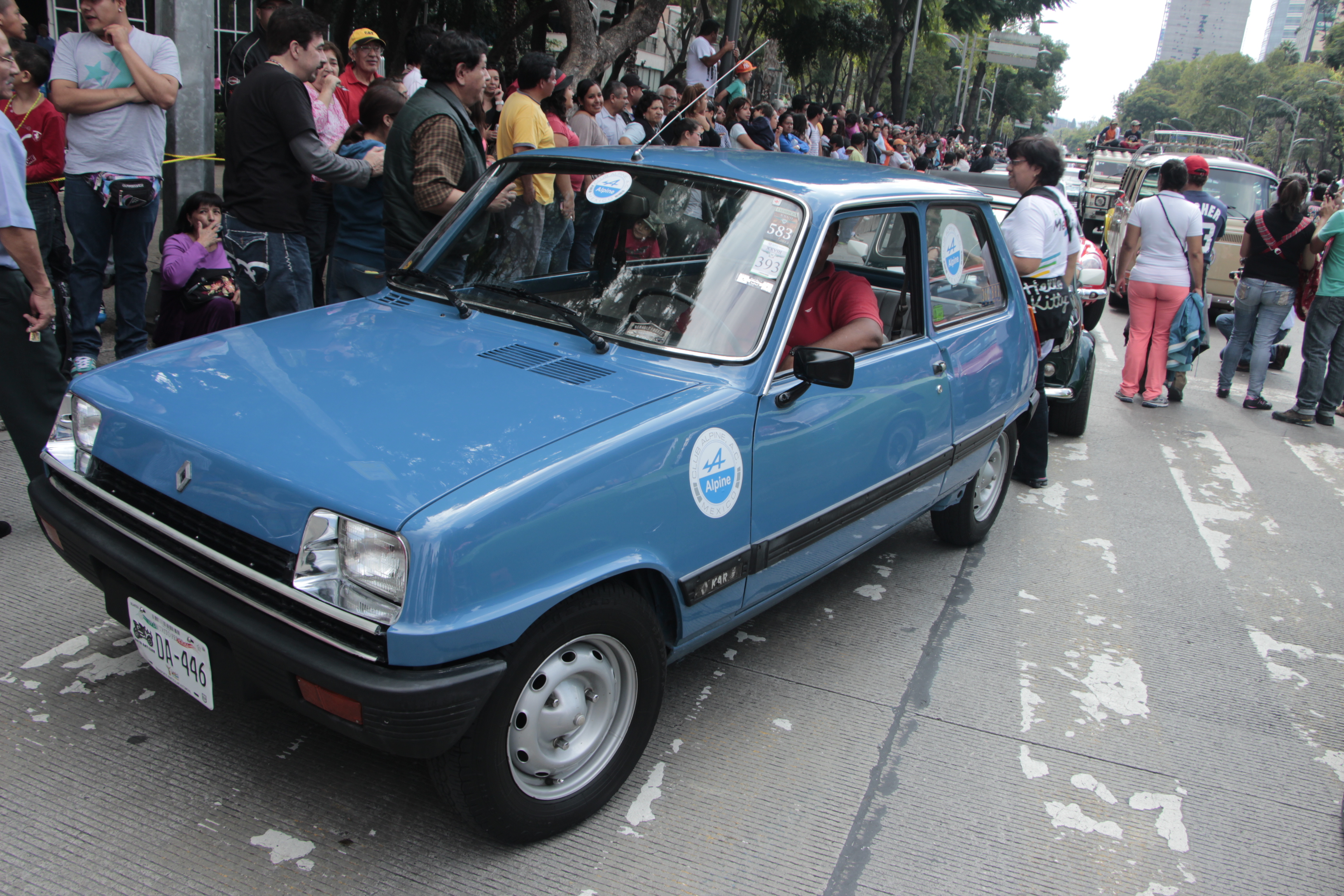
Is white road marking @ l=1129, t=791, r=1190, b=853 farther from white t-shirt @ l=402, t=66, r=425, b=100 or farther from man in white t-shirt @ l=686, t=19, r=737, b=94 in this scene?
man in white t-shirt @ l=686, t=19, r=737, b=94

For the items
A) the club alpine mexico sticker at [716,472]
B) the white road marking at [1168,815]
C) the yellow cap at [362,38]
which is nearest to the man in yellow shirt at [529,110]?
the yellow cap at [362,38]

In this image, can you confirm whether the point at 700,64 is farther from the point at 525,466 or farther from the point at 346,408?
the point at 525,466

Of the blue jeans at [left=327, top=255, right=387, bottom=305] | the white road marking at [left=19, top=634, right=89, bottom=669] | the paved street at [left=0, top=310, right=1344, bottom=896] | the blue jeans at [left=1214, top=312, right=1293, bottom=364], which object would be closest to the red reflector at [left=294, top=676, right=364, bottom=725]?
the paved street at [left=0, top=310, right=1344, bottom=896]

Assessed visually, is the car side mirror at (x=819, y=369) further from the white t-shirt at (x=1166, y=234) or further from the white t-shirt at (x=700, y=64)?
the white t-shirt at (x=700, y=64)

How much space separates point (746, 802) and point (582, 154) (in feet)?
7.41

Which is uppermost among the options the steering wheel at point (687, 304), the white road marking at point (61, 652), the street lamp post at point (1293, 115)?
the street lamp post at point (1293, 115)

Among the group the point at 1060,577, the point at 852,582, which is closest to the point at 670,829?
the point at 852,582

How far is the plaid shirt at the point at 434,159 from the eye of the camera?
4445 mm

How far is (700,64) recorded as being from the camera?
1243cm

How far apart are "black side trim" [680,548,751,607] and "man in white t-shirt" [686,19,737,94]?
10106 millimetres

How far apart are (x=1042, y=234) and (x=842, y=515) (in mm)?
2755

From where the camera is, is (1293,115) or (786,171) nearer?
(786,171)

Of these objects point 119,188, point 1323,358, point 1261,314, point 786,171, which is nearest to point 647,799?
point 786,171

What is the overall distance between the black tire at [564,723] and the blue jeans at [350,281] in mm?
2947
